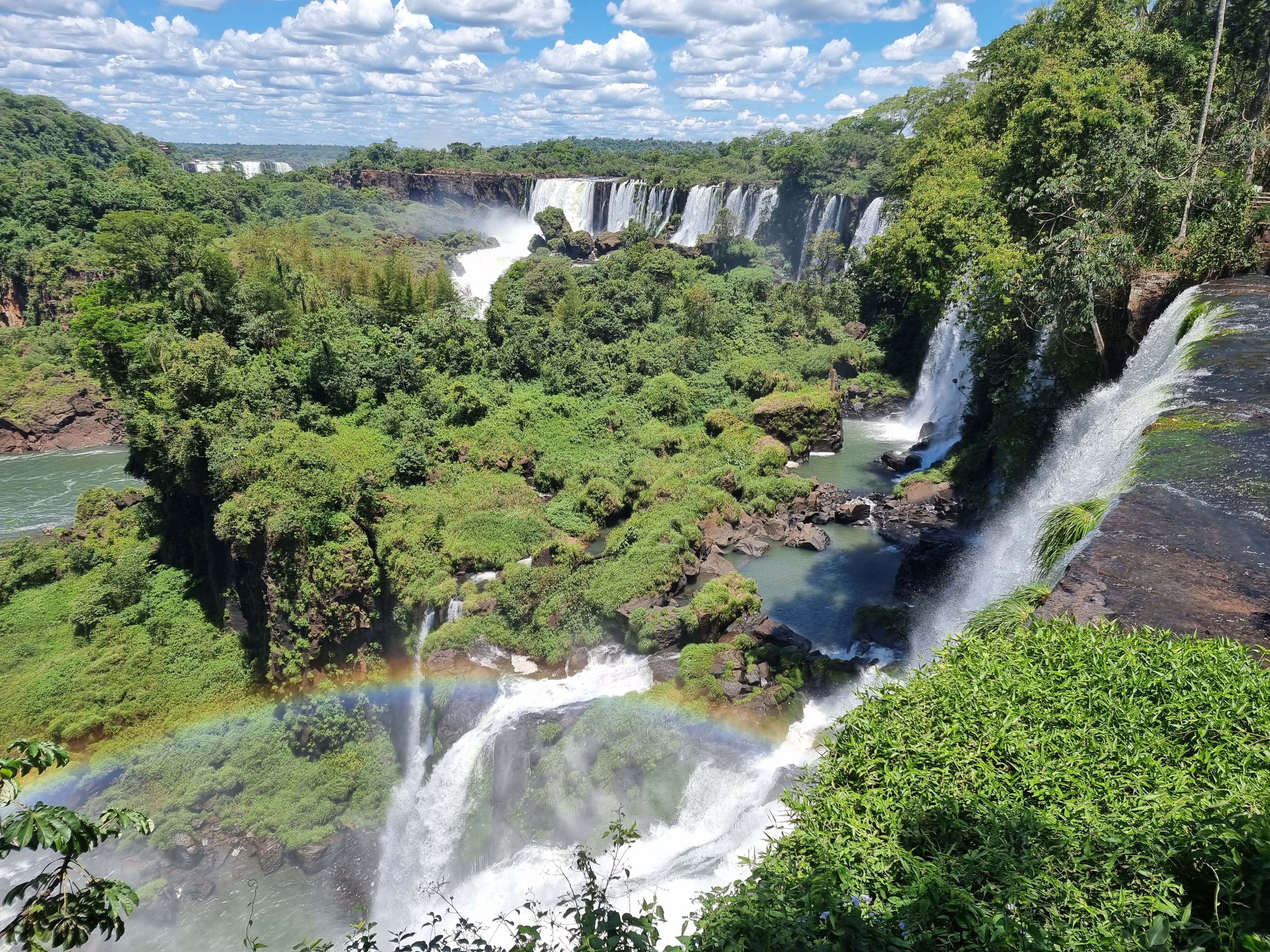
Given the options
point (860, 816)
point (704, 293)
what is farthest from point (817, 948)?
point (704, 293)

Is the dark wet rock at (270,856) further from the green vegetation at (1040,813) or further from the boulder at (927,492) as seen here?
the boulder at (927,492)

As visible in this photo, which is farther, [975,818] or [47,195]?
[47,195]

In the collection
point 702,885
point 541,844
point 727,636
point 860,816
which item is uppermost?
point 860,816

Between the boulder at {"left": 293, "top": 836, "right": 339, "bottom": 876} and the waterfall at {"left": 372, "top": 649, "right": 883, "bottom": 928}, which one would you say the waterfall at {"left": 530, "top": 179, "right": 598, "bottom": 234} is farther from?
the boulder at {"left": 293, "top": 836, "right": 339, "bottom": 876}

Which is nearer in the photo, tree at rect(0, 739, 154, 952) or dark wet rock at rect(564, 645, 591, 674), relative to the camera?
tree at rect(0, 739, 154, 952)

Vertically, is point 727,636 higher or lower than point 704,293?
lower

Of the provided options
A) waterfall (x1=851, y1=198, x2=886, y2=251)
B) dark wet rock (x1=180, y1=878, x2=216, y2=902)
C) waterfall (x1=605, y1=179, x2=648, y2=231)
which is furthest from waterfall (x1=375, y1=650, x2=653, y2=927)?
waterfall (x1=605, y1=179, x2=648, y2=231)

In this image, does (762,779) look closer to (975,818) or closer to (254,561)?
(975,818)
